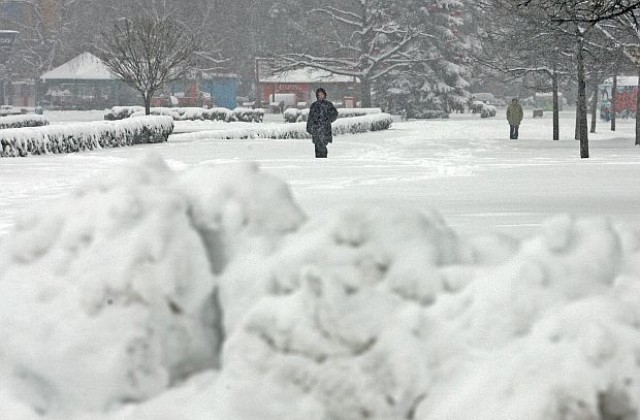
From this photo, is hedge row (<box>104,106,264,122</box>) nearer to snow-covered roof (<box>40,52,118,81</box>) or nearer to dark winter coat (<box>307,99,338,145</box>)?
snow-covered roof (<box>40,52,118,81</box>)

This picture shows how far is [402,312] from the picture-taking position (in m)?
4.23

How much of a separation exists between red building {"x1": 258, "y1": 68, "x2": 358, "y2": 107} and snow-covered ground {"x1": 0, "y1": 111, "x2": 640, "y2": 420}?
67647mm

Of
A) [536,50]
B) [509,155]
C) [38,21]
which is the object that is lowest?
[509,155]

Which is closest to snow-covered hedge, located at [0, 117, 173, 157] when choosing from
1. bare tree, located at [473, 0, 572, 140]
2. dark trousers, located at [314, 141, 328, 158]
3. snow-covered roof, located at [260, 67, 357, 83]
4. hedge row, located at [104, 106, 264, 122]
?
dark trousers, located at [314, 141, 328, 158]

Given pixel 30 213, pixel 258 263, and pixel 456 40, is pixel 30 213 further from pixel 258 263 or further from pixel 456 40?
pixel 456 40

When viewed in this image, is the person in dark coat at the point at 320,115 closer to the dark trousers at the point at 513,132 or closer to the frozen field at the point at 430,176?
the frozen field at the point at 430,176

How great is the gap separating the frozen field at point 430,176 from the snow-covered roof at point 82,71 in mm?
42660

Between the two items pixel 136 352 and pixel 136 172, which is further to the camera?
pixel 136 172

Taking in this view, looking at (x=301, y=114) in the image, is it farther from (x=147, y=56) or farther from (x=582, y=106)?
(x=582, y=106)

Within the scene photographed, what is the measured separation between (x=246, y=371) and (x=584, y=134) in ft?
69.4

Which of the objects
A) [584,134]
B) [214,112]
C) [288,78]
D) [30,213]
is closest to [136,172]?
[30,213]

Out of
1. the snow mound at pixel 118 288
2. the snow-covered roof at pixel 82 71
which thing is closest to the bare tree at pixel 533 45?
the snow mound at pixel 118 288

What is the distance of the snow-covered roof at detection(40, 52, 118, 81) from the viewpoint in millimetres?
72000

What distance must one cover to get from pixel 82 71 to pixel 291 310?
232 ft
